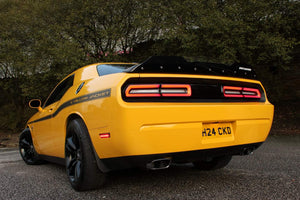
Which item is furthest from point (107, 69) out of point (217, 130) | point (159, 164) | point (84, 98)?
point (217, 130)

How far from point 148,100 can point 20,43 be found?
14.2m

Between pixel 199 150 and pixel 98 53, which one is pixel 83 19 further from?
pixel 199 150

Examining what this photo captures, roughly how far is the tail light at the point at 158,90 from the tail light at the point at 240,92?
454 mm

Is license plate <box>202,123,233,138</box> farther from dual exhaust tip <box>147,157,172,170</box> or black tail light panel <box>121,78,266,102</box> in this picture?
dual exhaust tip <box>147,157,172,170</box>

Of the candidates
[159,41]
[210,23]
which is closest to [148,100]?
[210,23]

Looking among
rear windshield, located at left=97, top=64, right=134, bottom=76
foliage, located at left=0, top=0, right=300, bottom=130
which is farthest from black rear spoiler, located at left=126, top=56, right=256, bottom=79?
foliage, located at left=0, top=0, right=300, bottom=130

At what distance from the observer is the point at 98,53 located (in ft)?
43.8

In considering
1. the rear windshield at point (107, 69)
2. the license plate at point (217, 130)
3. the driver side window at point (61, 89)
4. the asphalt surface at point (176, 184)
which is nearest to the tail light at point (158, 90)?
the license plate at point (217, 130)

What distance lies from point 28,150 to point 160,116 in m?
3.43

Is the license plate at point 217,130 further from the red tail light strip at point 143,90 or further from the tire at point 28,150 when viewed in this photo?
the tire at point 28,150

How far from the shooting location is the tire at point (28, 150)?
15.5ft

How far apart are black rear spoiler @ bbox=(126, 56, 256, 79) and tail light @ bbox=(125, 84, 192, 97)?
0.14 metres

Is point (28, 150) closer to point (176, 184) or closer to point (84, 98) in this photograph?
point (84, 98)

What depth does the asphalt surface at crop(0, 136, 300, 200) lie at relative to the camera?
8.61ft
